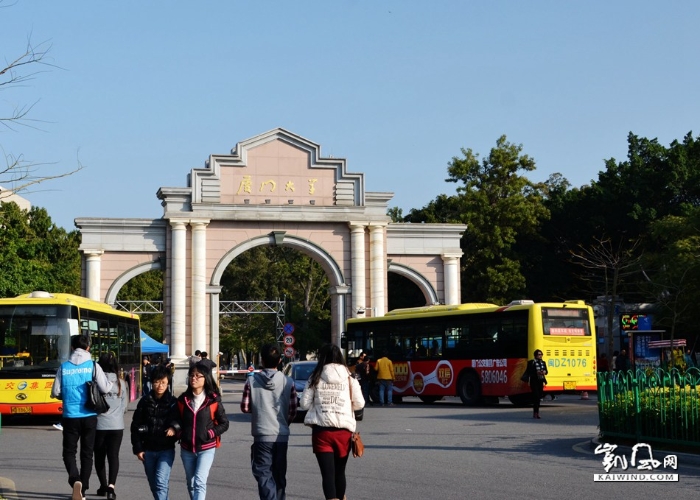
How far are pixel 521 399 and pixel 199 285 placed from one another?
17.2m

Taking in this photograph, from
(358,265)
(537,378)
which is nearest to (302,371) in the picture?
(537,378)

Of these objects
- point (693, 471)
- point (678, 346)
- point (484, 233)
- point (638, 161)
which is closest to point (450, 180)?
point (484, 233)

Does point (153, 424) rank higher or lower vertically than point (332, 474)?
higher

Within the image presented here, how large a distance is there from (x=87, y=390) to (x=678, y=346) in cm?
3187

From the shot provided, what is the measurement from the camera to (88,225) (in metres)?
42.1

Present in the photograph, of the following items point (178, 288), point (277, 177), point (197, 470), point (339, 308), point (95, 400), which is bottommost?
point (197, 470)

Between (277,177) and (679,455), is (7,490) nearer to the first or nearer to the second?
(679,455)

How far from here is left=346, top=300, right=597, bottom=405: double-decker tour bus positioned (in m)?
27.1

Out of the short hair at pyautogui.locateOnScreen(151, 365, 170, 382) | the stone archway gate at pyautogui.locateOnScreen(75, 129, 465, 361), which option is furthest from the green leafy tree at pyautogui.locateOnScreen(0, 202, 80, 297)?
the short hair at pyautogui.locateOnScreen(151, 365, 170, 382)

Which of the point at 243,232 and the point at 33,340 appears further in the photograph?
the point at 243,232

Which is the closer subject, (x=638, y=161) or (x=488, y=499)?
(x=488, y=499)

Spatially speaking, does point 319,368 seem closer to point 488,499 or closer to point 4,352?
point 488,499

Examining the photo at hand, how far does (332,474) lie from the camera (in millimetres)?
9727

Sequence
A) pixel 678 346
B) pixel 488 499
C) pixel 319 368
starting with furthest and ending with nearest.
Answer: pixel 678 346, pixel 488 499, pixel 319 368
